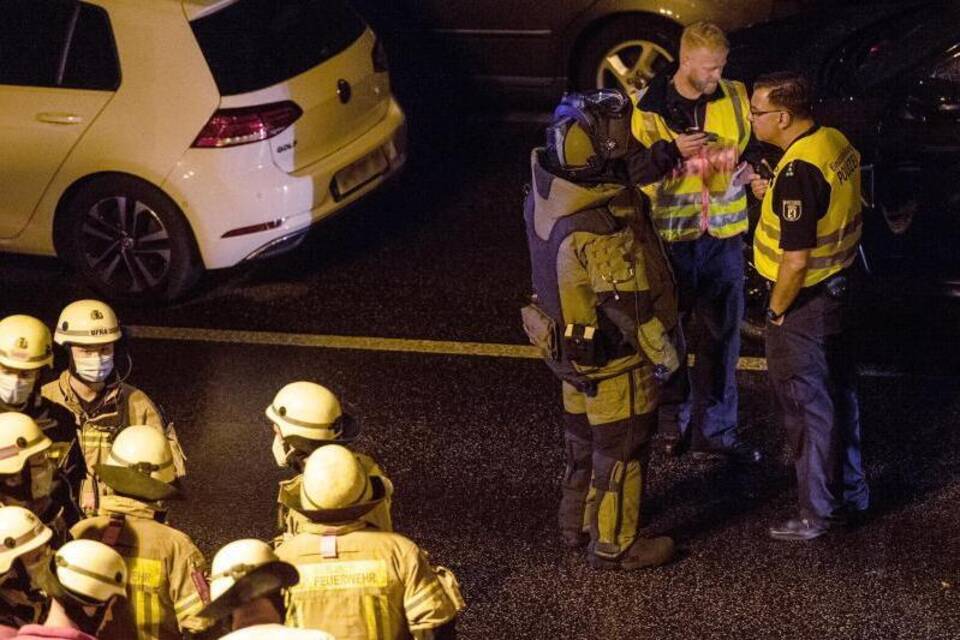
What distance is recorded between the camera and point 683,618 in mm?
5949

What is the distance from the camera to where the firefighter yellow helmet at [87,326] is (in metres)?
5.56

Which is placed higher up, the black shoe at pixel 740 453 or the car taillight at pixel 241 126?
the car taillight at pixel 241 126

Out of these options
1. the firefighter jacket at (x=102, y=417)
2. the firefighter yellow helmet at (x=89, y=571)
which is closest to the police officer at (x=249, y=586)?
the firefighter yellow helmet at (x=89, y=571)

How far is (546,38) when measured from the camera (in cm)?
1088

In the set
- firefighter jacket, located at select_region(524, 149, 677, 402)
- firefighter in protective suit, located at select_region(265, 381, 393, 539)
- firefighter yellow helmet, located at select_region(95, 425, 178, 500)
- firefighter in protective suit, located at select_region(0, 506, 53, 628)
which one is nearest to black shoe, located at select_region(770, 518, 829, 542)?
firefighter jacket, located at select_region(524, 149, 677, 402)

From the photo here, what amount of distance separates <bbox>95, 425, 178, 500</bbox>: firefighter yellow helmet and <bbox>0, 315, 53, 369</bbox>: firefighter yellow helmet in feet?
2.46

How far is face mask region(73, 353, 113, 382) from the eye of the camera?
18.3ft

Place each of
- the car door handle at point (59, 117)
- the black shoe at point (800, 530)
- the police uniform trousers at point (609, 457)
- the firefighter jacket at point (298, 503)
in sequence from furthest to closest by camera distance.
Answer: the car door handle at point (59, 117) < the black shoe at point (800, 530) < the police uniform trousers at point (609, 457) < the firefighter jacket at point (298, 503)

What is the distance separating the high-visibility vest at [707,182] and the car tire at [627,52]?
4122 millimetres

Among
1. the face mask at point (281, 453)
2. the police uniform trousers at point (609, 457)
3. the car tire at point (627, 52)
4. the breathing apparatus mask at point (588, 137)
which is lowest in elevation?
the car tire at point (627, 52)

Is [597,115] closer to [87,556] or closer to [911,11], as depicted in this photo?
[87,556]

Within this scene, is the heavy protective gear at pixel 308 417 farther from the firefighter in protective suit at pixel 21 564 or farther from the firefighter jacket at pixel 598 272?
the firefighter jacket at pixel 598 272

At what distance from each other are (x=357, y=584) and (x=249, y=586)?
1.85 feet

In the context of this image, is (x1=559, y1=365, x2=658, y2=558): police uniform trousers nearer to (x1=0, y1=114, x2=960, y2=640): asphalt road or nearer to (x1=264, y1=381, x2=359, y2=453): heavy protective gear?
(x1=0, y1=114, x2=960, y2=640): asphalt road
